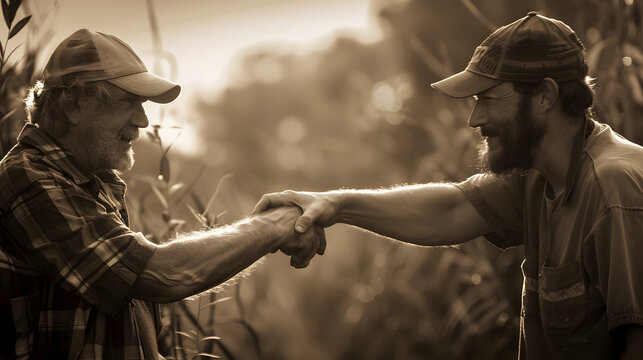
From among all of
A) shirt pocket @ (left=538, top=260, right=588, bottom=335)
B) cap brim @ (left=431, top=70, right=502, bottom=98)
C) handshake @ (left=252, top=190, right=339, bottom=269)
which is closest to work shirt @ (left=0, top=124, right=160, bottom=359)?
handshake @ (left=252, top=190, right=339, bottom=269)

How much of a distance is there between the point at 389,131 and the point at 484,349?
339 centimetres

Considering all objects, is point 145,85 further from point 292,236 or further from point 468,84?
point 468,84

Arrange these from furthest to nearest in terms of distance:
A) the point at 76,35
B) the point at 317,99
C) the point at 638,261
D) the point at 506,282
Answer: the point at 317,99
the point at 506,282
the point at 76,35
the point at 638,261

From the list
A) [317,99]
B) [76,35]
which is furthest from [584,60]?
[317,99]

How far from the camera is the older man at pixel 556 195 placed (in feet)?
9.19

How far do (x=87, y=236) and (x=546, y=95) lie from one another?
5.82 feet

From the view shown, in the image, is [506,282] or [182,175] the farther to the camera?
[506,282]

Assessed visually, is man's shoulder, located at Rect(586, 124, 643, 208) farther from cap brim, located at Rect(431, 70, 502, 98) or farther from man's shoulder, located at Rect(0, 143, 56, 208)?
man's shoulder, located at Rect(0, 143, 56, 208)

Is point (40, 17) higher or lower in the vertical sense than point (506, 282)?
higher

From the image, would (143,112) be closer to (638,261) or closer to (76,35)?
(76,35)

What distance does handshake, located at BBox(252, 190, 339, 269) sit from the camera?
3584 millimetres

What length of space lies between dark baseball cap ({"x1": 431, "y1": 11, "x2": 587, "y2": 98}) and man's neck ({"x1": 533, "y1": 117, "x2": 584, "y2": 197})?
18cm

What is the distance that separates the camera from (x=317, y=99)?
39969 millimetres

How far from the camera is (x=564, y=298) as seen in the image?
3035 millimetres
